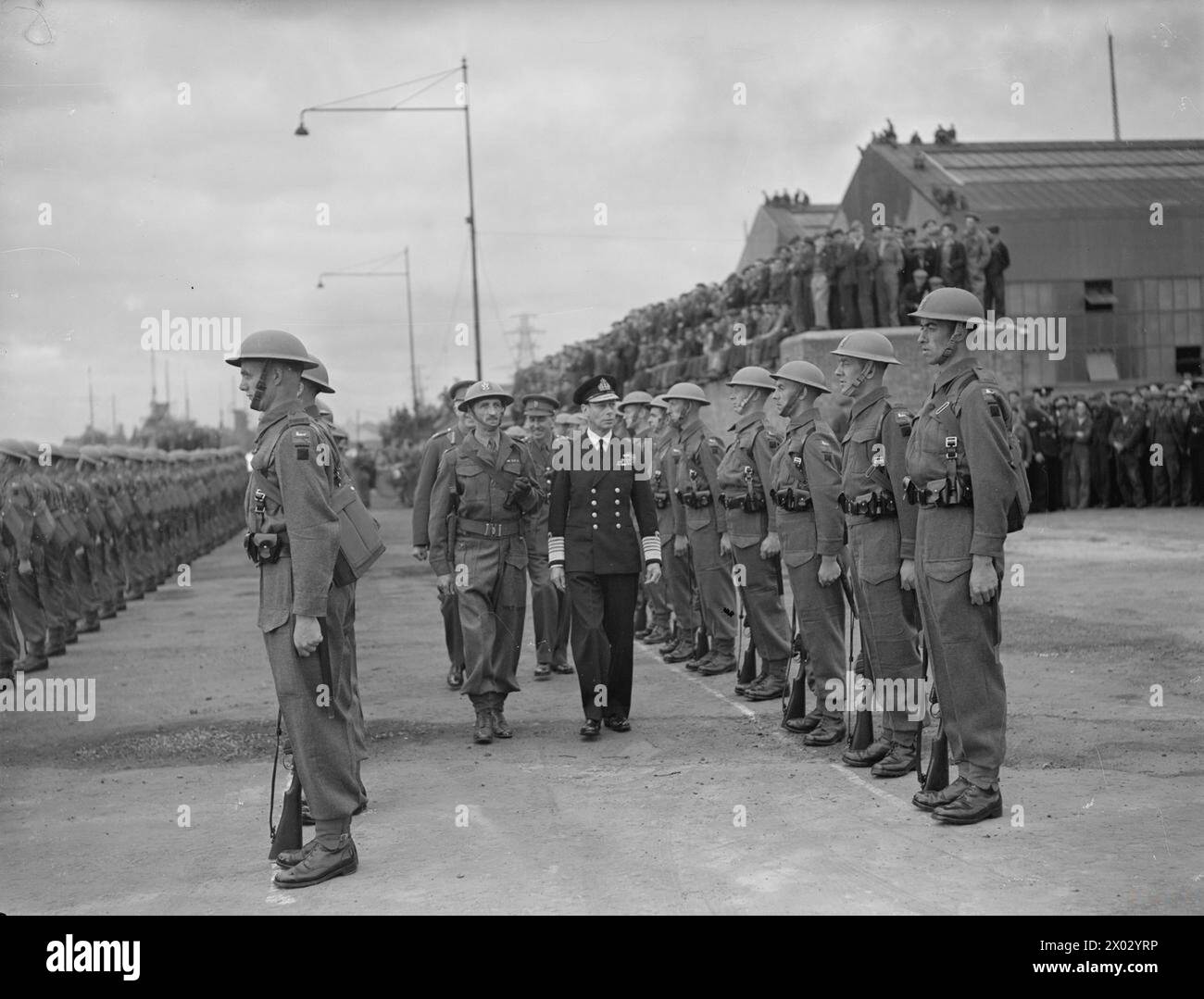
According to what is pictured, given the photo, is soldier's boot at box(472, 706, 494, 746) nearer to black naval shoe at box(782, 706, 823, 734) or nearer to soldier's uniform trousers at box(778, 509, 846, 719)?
black naval shoe at box(782, 706, 823, 734)

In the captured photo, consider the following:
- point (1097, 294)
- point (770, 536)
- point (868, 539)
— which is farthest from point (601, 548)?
point (1097, 294)

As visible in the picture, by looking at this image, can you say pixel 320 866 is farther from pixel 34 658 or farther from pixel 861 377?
pixel 34 658

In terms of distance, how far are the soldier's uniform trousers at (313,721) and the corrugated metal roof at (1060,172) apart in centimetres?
3951

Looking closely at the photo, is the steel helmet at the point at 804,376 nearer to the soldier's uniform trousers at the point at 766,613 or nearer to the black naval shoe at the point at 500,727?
the soldier's uniform trousers at the point at 766,613

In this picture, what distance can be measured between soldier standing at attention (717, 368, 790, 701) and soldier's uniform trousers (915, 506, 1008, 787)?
9.41ft

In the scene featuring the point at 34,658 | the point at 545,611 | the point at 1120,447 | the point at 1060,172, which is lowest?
the point at 34,658

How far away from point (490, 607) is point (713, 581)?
8.55 feet

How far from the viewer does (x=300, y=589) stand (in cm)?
537

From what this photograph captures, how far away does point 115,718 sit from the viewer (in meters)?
9.55

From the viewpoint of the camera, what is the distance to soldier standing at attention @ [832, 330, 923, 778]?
6887 millimetres

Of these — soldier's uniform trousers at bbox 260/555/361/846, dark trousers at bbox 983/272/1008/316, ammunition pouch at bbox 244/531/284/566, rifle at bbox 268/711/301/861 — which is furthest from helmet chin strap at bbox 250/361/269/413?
dark trousers at bbox 983/272/1008/316
